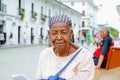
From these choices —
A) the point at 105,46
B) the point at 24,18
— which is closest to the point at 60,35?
the point at 105,46

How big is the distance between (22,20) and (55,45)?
115 feet

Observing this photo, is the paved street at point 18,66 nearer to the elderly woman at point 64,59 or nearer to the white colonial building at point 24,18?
the elderly woman at point 64,59

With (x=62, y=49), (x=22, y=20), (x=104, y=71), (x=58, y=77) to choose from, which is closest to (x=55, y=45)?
(x=62, y=49)

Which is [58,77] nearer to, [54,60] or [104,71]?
[54,60]

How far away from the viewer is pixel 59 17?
80.7 inches

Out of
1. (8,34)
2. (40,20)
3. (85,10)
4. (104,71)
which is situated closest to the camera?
(104,71)

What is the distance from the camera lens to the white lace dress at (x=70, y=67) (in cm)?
203

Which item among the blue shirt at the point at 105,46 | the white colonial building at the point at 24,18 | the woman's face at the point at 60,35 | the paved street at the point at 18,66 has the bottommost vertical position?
the paved street at the point at 18,66

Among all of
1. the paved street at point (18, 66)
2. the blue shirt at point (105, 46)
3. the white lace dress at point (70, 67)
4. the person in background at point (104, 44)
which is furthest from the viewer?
the paved street at point (18, 66)

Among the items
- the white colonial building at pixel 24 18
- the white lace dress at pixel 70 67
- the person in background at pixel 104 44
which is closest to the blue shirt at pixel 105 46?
the person in background at pixel 104 44

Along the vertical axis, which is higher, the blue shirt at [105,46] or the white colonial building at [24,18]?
the white colonial building at [24,18]

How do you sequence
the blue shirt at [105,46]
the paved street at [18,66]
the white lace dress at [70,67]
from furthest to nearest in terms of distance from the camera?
the paved street at [18,66] → the blue shirt at [105,46] → the white lace dress at [70,67]

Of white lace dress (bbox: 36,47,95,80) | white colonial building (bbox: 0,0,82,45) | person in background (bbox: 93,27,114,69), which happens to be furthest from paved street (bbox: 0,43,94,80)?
white colonial building (bbox: 0,0,82,45)

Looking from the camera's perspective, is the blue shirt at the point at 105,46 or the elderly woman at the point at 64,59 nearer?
the elderly woman at the point at 64,59
